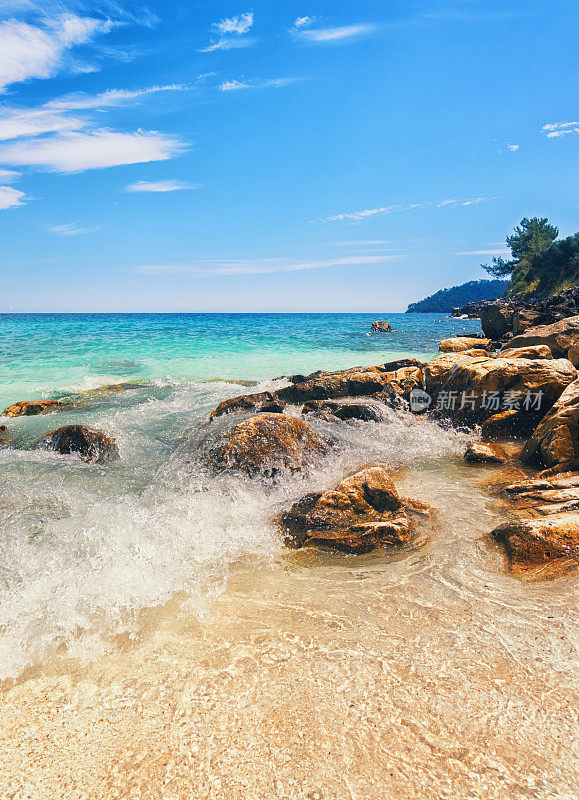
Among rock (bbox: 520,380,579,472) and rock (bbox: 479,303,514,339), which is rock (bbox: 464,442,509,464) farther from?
rock (bbox: 479,303,514,339)

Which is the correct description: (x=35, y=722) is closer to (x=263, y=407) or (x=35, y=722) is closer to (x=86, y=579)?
(x=86, y=579)

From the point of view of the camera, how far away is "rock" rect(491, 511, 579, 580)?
3042mm

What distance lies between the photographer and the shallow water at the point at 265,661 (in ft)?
5.65

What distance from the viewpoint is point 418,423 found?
7.89 meters

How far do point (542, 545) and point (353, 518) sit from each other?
157 centimetres

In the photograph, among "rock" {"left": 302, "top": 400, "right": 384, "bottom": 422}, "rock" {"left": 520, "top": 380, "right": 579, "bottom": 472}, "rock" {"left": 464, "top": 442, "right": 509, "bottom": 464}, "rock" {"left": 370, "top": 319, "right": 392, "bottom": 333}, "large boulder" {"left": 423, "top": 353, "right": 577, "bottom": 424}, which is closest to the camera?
"rock" {"left": 520, "top": 380, "right": 579, "bottom": 472}

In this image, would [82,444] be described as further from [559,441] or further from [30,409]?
[559,441]

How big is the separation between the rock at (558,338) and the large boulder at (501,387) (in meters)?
2.67

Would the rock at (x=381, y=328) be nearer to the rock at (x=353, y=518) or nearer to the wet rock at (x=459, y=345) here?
the wet rock at (x=459, y=345)

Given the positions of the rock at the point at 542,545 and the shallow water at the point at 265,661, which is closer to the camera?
the shallow water at the point at 265,661

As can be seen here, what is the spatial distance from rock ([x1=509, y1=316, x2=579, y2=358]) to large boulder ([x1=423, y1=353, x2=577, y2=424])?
2.67 metres

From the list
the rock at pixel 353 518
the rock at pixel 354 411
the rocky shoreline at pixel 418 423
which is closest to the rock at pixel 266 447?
the rocky shoreline at pixel 418 423

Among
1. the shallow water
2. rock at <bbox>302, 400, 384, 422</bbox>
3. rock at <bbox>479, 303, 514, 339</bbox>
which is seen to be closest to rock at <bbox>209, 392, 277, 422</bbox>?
rock at <bbox>302, 400, 384, 422</bbox>

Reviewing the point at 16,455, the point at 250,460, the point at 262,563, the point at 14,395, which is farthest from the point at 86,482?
the point at 14,395
